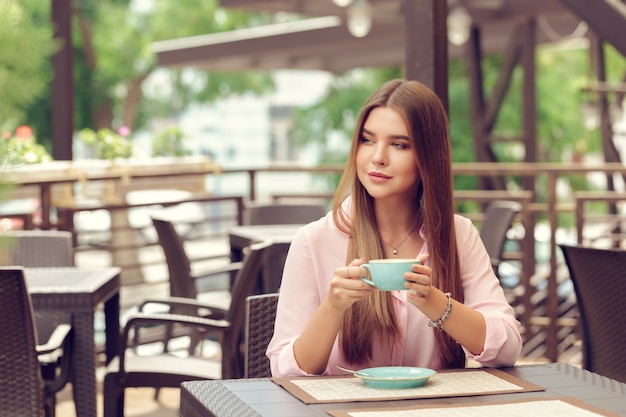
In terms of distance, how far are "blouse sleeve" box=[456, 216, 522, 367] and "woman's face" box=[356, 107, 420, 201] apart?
0.20 metres

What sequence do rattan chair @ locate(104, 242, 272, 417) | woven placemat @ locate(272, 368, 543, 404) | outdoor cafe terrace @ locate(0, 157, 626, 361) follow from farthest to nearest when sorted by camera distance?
outdoor cafe terrace @ locate(0, 157, 626, 361), rattan chair @ locate(104, 242, 272, 417), woven placemat @ locate(272, 368, 543, 404)

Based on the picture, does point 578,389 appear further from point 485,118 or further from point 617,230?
point 485,118

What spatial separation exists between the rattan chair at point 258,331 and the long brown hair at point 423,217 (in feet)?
1.19

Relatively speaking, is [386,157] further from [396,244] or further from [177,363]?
[177,363]

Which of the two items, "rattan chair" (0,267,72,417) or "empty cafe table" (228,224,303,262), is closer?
"rattan chair" (0,267,72,417)

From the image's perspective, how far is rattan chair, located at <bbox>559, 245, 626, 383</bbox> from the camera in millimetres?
2820

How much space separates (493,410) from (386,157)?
0.62 meters

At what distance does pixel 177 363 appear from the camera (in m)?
3.42

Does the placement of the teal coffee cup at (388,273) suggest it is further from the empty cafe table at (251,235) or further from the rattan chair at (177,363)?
the empty cafe table at (251,235)

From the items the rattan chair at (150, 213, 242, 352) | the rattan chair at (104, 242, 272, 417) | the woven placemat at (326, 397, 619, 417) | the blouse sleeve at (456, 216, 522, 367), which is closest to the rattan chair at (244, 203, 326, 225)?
the rattan chair at (150, 213, 242, 352)

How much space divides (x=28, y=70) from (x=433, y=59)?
9.81ft

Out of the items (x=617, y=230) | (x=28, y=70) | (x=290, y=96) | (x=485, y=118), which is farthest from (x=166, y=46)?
(x=290, y=96)

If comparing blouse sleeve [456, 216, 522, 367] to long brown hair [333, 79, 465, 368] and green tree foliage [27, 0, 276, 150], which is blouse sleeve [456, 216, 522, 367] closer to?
long brown hair [333, 79, 465, 368]

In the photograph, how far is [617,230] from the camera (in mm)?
9641
